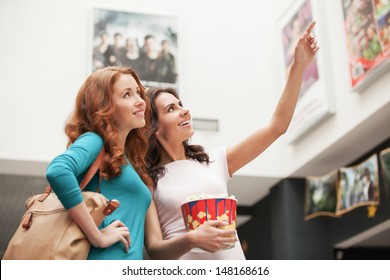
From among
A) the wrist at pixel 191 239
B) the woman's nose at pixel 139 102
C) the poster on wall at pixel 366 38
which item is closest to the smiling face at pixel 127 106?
the woman's nose at pixel 139 102

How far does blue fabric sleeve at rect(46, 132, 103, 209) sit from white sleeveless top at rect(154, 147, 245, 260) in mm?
391

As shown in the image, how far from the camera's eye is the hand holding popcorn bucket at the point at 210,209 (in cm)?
170

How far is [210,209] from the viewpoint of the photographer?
5.57 feet

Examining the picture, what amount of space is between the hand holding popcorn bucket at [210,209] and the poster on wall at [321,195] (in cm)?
606

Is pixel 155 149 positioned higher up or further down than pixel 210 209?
higher up

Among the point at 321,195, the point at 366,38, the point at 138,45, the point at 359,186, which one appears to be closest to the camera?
the point at 366,38

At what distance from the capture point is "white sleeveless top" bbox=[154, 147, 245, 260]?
185cm

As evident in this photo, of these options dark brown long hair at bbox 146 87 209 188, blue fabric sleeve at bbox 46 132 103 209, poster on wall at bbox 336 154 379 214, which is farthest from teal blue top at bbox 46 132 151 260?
poster on wall at bbox 336 154 379 214

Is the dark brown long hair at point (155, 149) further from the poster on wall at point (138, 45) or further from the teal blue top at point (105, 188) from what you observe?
the poster on wall at point (138, 45)

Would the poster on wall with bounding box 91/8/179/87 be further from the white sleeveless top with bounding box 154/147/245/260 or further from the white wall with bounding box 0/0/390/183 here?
the white sleeveless top with bounding box 154/147/245/260

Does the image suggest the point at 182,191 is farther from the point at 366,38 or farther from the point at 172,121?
the point at 366,38

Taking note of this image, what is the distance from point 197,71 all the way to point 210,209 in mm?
7082

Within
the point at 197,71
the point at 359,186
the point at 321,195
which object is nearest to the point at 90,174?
the point at 359,186

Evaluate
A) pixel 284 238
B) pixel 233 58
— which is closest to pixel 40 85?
pixel 233 58
